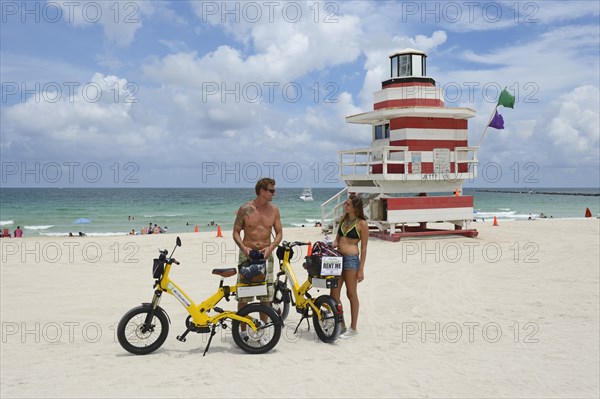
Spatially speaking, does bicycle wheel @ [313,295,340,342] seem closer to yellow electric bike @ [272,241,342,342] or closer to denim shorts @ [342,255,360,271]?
yellow electric bike @ [272,241,342,342]

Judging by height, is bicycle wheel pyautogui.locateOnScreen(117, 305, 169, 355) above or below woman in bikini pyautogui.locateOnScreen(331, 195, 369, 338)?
below

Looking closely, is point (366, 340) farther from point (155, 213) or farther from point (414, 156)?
point (155, 213)

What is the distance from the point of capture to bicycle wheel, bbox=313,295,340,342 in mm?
6586

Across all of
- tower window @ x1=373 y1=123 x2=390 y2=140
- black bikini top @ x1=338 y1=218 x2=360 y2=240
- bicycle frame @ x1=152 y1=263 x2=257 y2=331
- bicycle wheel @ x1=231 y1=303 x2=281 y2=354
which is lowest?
→ bicycle wheel @ x1=231 y1=303 x2=281 y2=354

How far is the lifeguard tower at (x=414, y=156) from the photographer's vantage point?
1814 centimetres

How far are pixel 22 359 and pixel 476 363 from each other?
5.48m

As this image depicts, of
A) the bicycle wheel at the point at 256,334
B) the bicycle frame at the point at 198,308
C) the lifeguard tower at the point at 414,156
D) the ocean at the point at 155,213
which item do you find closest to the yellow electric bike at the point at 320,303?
the bicycle wheel at the point at 256,334

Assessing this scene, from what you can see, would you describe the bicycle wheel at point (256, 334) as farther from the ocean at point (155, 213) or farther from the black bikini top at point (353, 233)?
the ocean at point (155, 213)

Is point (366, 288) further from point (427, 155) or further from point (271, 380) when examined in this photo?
point (427, 155)

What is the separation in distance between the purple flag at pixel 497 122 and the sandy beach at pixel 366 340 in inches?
278

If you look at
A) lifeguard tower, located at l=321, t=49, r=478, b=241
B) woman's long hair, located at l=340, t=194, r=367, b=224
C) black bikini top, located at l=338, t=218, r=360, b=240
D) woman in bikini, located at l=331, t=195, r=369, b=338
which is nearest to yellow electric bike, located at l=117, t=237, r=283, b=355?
woman in bikini, located at l=331, t=195, r=369, b=338

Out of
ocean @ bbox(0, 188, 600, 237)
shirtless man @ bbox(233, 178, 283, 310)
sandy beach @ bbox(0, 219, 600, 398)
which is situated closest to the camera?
sandy beach @ bbox(0, 219, 600, 398)

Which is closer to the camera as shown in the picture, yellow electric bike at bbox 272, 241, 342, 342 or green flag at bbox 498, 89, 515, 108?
yellow electric bike at bbox 272, 241, 342, 342

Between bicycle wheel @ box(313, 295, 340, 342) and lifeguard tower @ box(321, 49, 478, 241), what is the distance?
11426 mm
